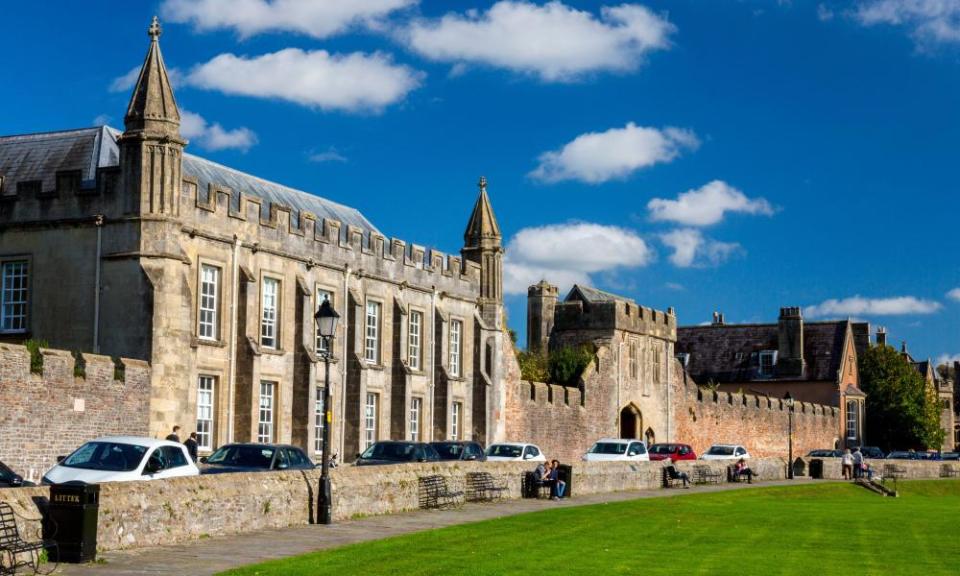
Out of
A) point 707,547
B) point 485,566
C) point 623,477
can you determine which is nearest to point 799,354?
point 623,477

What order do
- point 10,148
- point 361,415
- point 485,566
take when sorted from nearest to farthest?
1. point 485,566
2. point 10,148
3. point 361,415

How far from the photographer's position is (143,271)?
3506cm

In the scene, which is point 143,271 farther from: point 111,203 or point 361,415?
point 361,415

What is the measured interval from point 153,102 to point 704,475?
2482 cm

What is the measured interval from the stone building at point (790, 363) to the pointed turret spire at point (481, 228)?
1394 inches

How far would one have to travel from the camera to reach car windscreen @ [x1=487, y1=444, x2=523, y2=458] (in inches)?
1671

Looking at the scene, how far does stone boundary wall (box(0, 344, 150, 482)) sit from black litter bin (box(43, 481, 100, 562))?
12.9 m

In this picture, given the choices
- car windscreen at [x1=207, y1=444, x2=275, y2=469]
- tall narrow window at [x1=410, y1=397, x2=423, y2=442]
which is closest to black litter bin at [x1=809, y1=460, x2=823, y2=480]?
tall narrow window at [x1=410, y1=397, x2=423, y2=442]

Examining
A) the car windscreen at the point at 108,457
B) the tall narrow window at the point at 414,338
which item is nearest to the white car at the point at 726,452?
the tall narrow window at the point at 414,338

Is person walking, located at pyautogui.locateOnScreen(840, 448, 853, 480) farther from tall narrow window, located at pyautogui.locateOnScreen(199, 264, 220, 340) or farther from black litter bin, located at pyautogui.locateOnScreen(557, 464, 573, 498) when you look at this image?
tall narrow window, located at pyautogui.locateOnScreen(199, 264, 220, 340)

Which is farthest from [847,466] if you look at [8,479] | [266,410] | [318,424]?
[8,479]

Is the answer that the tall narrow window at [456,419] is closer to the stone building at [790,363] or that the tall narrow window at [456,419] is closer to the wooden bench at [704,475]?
the wooden bench at [704,475]

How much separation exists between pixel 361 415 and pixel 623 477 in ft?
30.6

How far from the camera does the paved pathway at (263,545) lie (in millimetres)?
17125
